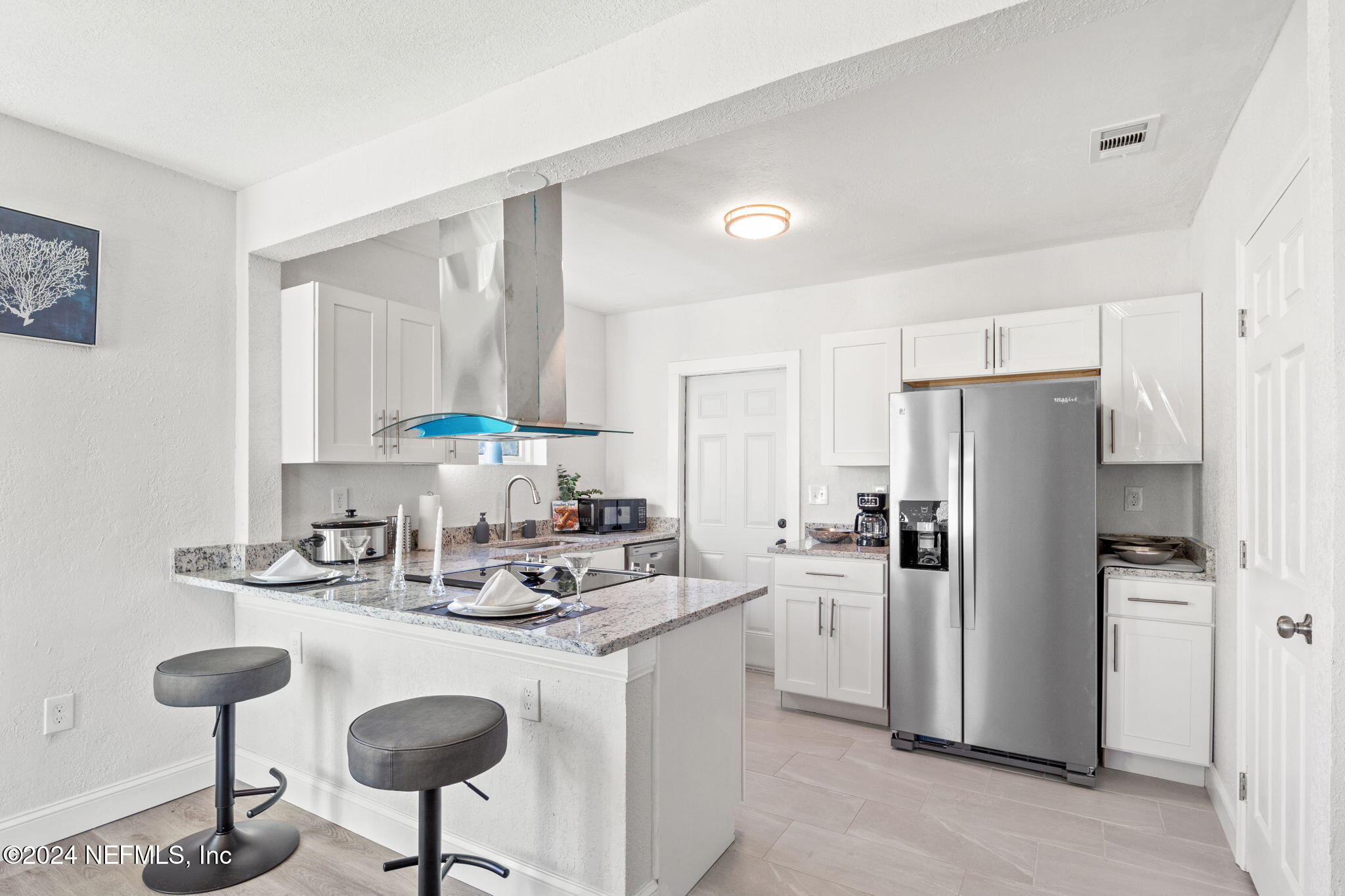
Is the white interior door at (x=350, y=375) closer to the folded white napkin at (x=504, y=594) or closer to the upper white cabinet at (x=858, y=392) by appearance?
the folded white napkin at (x=504, y=594)

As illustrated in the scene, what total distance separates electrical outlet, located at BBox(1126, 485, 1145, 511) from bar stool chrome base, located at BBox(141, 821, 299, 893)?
3946 mm

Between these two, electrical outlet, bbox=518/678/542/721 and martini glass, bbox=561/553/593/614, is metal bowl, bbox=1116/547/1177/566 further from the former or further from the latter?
electrical outlet, bbox=518/678/542/721

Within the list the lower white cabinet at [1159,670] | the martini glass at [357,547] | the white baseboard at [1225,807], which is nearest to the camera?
the white baseboard at [1225,807]

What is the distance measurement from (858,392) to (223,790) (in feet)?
Result: 11.2

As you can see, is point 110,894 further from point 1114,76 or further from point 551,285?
point 1114,76

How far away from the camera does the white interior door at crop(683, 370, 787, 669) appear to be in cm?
472

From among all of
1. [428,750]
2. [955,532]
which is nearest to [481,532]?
[428,750]

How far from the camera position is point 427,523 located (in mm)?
3738

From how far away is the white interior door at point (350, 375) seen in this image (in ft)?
9.96

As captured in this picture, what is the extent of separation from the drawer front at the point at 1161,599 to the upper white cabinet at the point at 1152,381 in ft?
1.90

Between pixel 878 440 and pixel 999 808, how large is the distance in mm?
1904

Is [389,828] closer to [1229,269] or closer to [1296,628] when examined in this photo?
[1296,628]

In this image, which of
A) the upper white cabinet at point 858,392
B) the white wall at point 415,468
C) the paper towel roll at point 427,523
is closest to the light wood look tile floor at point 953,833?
the upper white cabinet at point 858,392

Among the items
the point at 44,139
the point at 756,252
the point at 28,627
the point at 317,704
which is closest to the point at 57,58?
the point at 44,139
